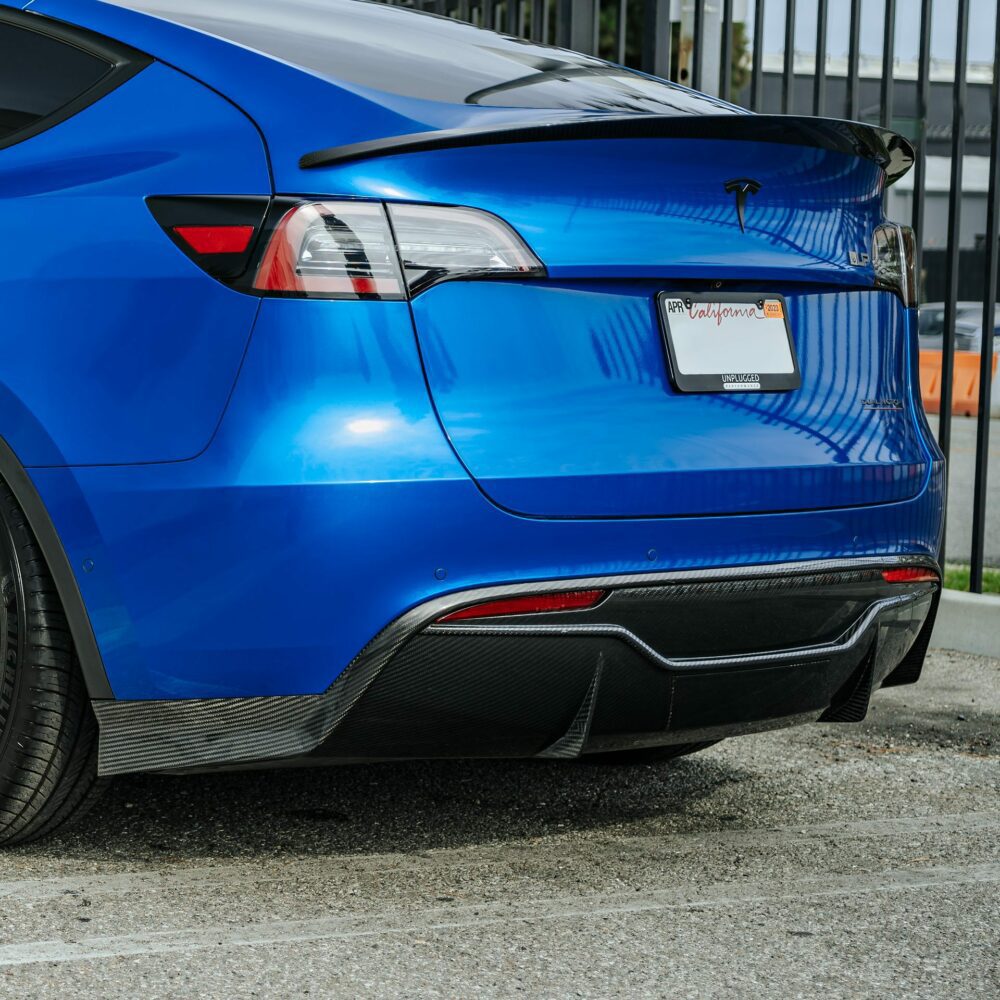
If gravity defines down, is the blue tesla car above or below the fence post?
below

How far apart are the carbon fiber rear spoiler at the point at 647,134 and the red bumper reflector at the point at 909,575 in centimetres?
76

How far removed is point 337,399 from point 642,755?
152 cm

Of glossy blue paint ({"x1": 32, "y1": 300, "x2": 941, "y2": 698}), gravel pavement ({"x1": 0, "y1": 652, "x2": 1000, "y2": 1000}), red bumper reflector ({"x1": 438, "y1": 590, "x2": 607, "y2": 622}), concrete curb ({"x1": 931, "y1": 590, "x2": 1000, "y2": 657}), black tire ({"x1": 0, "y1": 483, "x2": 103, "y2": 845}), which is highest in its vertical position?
glossy blue paint ({"x1": 32, "y1": 300, "x2": 941, "y2": 698})

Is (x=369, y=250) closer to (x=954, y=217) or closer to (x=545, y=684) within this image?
(x=545, y=684)

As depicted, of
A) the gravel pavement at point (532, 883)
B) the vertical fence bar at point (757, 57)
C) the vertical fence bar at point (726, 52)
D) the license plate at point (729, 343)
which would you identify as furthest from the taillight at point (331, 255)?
the vertical fence bar at point (726, 52)

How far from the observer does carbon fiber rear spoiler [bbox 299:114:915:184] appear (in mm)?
2600

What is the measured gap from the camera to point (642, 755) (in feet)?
12.3

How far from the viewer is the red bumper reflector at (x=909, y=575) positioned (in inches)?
118

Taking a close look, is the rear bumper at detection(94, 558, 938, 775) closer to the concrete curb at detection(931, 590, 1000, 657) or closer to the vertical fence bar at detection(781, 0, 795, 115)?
the concrete curb at detection(931, 590, 1000, 657)

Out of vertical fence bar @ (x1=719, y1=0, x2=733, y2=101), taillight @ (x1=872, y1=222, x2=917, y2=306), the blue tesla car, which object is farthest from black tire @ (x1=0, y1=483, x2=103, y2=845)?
vertical fence bar @ (x1=719, y1=0, x2=733, y2=101)

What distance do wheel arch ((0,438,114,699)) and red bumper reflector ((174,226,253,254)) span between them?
1.54 ft

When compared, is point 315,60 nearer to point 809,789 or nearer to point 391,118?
point 391,118

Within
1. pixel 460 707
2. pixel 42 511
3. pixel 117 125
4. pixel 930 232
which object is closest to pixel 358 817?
pixel 460 707

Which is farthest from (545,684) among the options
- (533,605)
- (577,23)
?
(577,23)
